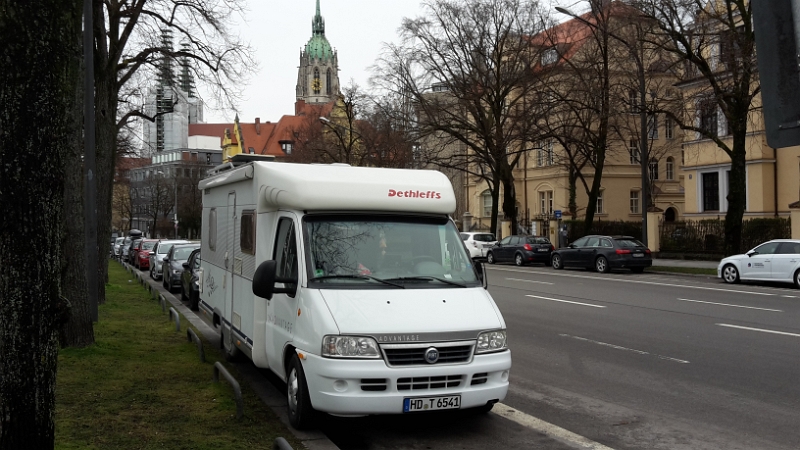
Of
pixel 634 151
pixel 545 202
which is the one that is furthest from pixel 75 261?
pixel 545 202

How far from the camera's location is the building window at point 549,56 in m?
41.0

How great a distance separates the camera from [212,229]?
11.8 metres

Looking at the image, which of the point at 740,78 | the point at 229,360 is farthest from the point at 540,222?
the point at 229,360

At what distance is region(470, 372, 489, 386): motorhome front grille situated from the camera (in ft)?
21.6

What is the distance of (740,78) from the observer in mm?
25641

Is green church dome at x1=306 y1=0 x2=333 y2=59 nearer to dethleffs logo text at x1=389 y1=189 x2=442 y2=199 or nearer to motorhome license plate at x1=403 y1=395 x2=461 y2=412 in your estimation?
dethleffs logo text at x1=389 y1=189 x2=442 y2=199

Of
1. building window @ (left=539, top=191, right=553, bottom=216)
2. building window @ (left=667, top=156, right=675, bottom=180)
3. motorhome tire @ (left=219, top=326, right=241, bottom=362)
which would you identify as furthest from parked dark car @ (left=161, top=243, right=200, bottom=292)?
building window @ (left=667, top=156, right=675, bottom=180)

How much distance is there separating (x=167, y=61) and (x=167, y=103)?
429 cm

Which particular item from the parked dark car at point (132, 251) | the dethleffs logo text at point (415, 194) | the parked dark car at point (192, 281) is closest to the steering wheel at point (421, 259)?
the dethleffs logo text at point (415, 194)

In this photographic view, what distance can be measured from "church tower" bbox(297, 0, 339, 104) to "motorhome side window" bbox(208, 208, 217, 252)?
13877cm

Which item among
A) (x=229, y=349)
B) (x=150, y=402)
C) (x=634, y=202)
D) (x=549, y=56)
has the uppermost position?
(x=549, y=56)

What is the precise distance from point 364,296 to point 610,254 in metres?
24.4

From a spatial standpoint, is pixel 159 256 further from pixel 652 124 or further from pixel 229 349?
pixel 652 124

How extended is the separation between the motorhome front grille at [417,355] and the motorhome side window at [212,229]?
578 centimetres
